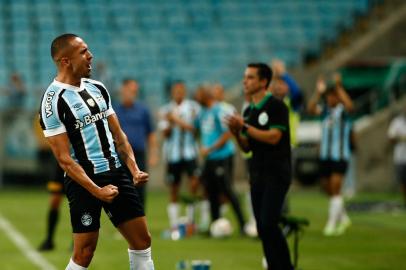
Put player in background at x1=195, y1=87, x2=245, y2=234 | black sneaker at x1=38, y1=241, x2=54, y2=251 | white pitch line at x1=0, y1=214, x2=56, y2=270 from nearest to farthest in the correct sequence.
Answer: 1. white pitch line at x1=0, y1=214, x2=56, y2=270
2. black sneaker at x1=38, y1=241, x2=54, y2=251
3. player in background at x1=195, y1=87, x2=245, y2=234

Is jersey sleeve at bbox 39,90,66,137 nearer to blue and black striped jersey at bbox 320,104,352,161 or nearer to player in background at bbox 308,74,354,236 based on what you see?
player in background at bbox 308,74,354,236

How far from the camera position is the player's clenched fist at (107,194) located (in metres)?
8.16

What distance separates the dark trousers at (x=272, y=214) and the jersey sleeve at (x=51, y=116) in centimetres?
292

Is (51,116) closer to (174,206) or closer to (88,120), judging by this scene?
(88,120)

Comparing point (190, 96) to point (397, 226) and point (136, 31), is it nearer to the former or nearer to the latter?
point (136, 31)

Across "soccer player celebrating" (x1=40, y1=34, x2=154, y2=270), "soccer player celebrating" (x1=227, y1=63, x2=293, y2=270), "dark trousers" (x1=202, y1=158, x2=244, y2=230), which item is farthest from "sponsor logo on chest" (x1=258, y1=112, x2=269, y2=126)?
"dark trousers" (x1=202, y1=158, x2=244, y2=230)

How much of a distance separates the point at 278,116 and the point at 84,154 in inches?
112

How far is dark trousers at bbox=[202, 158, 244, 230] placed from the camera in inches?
670

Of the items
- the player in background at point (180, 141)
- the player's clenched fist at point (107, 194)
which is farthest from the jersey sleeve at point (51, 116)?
the player in background at point (180, 141)

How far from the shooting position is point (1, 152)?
1182 inches

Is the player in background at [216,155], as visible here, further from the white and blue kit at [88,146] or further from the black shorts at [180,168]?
the white and blue kit at [88,146]

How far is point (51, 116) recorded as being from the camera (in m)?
8.27

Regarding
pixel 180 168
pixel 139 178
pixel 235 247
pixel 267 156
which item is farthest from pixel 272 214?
pixel 180 168

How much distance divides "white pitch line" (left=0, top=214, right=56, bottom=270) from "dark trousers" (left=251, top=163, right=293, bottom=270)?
3.08m
